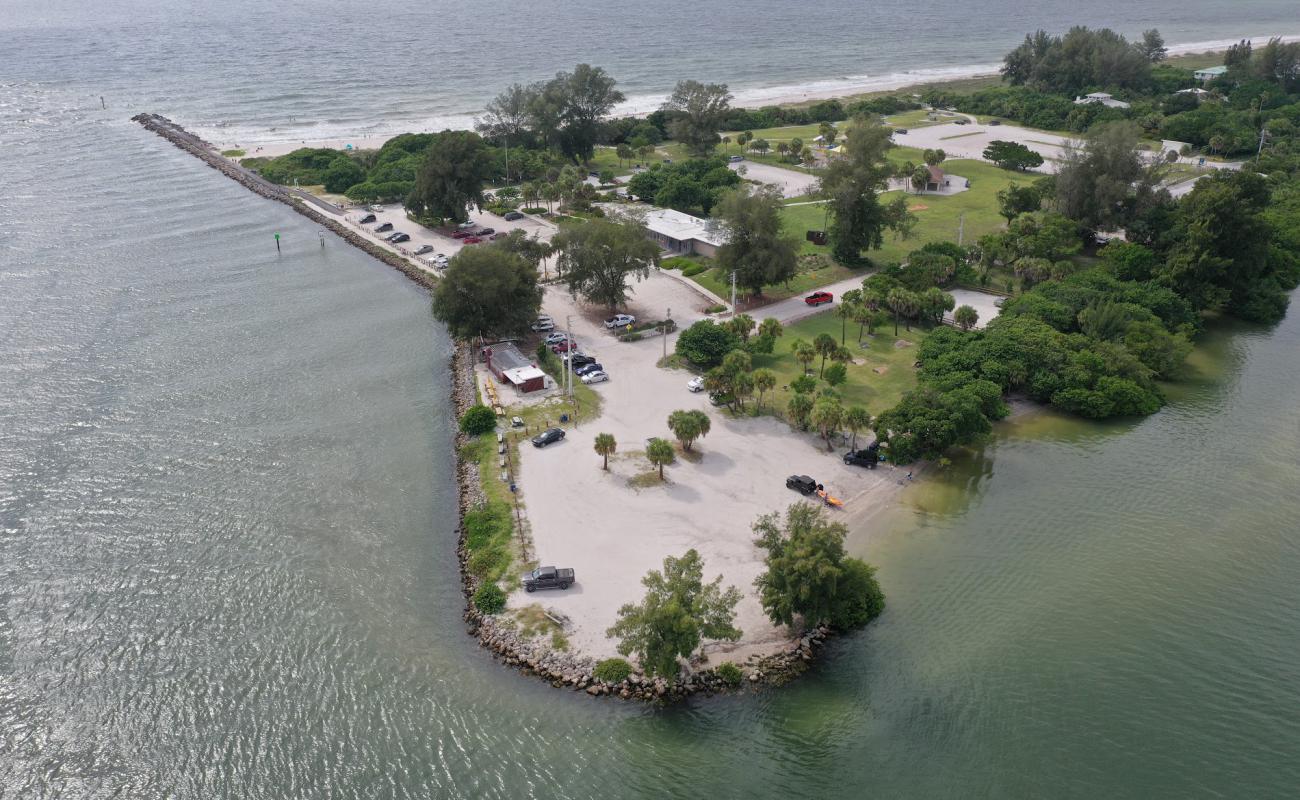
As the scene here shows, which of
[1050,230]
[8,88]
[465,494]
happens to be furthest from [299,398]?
[8,88]

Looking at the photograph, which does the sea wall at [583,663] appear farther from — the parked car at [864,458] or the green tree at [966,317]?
the green tree at [966,317]

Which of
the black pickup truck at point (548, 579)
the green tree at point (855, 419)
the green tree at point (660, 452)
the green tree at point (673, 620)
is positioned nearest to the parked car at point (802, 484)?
the green tree at point (855, 419)

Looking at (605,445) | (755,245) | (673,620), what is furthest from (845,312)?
(673,620)

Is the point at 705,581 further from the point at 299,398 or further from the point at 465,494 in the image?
the point at 299,398

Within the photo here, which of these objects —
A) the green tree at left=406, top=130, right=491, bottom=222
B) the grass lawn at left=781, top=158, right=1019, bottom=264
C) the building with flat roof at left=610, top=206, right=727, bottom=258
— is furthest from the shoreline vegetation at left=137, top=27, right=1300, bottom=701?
the building with flat roof at left=610, top=206, right=727, bottom=258

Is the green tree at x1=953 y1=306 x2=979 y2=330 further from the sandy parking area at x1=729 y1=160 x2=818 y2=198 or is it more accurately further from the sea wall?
the sandy parking area at x1=729 y1=160 x2=818 y2=198

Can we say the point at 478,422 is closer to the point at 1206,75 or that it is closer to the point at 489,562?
the point at 489,562
